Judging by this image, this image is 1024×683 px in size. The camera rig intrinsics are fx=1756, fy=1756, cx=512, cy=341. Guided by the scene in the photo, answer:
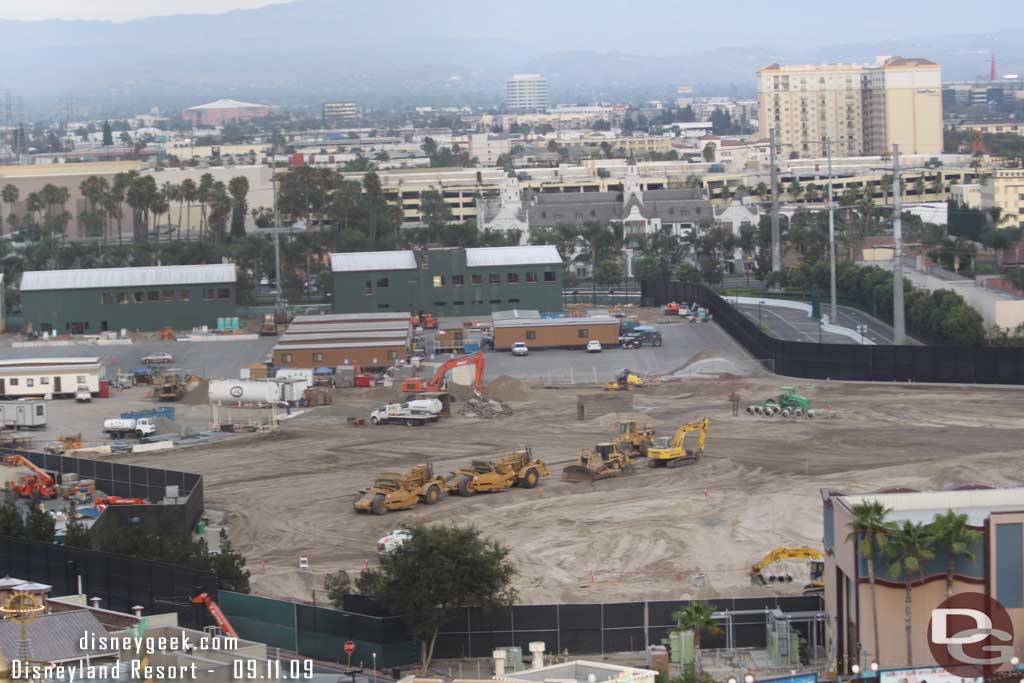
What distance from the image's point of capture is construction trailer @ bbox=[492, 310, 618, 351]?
62844mm

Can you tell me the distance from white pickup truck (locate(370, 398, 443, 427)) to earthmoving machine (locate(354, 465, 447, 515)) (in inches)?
405

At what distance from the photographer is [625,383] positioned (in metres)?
54.3

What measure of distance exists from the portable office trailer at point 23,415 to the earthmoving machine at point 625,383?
55.5 ft

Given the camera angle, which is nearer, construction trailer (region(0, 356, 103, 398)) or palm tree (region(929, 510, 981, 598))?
palm tree (region(929, 510, 981, 598))

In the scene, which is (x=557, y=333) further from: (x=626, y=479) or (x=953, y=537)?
(x=953, y=537)

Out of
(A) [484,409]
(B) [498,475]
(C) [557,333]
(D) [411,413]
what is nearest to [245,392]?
(D) [411,413]

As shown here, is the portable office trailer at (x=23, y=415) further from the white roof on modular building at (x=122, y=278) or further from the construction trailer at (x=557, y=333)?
the white roof on modular building at (x=122, y=278)

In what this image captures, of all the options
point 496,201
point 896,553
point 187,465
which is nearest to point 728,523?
point 896,553

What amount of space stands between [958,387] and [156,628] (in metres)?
35.9

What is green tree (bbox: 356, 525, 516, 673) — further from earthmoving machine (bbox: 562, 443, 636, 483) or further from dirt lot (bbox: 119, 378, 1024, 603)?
earthmoving machine (bbox: 562, 443, 636, 483)

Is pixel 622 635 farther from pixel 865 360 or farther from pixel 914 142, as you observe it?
pixel 914 142

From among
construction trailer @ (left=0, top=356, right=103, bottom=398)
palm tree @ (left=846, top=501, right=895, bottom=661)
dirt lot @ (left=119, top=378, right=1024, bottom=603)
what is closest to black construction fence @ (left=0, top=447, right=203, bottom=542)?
dirt lot @ (left=119, top=378, right=1024, bottom=603)

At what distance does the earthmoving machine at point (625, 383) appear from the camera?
54.0m

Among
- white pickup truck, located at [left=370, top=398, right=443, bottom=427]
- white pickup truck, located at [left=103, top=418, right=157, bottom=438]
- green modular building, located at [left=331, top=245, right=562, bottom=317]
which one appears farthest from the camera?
green modular building, located at [left=331, top=245, right=562, bottom=317]
